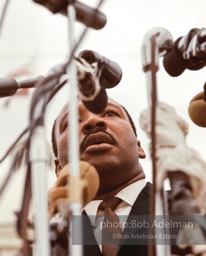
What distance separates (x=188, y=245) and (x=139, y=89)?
1.29 ft

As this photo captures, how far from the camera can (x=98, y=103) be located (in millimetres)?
1462

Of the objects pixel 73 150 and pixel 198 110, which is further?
pixel 198 110

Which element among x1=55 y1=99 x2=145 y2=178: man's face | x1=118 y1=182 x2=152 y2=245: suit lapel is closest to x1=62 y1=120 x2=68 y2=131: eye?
x1=55 y1=99 x2=145 y2=178: man's face

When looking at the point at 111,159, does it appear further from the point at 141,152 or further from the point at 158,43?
the point at 158,43

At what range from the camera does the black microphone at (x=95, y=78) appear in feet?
4.60

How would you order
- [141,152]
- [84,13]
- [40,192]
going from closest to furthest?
1. [40,192]
2. [84,13]
3. [141,152]

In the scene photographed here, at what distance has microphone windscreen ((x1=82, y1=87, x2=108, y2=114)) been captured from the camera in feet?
4.72

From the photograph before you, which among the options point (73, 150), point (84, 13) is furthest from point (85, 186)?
point (84, 13)

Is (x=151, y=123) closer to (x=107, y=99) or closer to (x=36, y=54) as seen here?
(x=107, y=99)

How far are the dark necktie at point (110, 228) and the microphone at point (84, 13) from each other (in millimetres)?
377

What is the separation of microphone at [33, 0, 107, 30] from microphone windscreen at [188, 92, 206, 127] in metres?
0.30

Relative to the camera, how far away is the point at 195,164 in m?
1.42

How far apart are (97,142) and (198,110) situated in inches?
8.7

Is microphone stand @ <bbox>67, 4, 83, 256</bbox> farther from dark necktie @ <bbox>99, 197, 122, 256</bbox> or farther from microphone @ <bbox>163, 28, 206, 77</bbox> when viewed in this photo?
microphone @ <bbox>163, 28, 206, 77</bbox>
